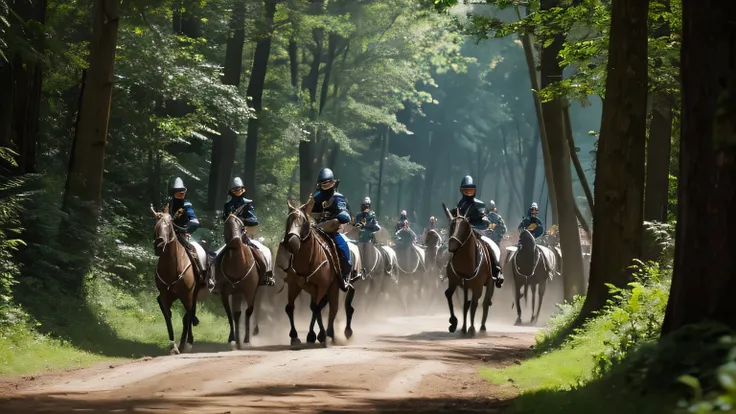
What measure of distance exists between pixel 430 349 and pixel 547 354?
3.94 m

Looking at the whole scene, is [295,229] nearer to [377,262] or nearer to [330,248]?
[330,248]

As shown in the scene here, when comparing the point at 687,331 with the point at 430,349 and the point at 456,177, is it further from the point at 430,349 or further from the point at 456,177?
the point at 456,177

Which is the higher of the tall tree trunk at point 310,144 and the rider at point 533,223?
the tall tree trunk at point 310,144

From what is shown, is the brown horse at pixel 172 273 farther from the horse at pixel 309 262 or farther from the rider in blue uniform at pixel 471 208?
the rider in blue uniform at pixel 471 208

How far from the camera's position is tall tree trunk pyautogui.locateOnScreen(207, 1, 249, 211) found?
109ft

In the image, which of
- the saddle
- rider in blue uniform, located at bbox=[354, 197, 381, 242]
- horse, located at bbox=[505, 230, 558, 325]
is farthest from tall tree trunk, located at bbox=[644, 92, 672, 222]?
rider in blue uniform, located at bbox=[354, 197, 381, 242]

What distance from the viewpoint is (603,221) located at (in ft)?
51.3

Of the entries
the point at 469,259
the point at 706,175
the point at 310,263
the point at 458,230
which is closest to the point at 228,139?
the point at 469,259

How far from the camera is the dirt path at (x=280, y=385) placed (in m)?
10.3

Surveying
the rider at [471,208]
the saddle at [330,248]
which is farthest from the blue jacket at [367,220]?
the saddle at [330,248]

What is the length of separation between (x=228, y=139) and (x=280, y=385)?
72.9 ft

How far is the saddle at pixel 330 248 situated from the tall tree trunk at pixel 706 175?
11.7m

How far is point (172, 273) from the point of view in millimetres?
19484

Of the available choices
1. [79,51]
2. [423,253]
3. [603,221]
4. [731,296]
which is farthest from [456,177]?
[731,296]
